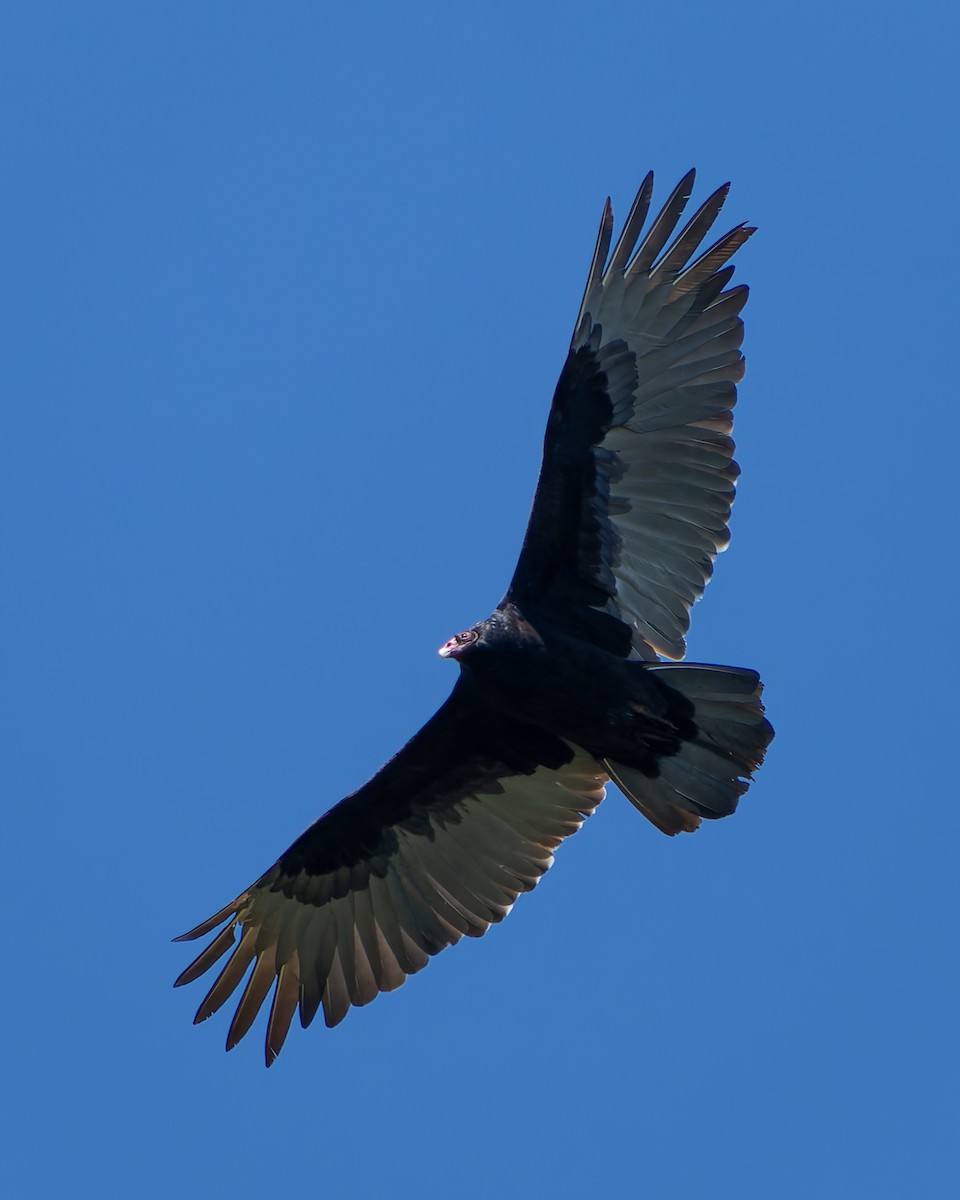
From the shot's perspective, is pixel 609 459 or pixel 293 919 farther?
pixel 293 919

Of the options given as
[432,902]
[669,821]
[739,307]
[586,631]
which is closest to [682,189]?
[739,307]

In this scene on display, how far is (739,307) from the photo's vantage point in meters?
9.88

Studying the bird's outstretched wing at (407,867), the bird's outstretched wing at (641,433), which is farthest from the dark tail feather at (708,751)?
the bird's outstretched wing at (407,867)

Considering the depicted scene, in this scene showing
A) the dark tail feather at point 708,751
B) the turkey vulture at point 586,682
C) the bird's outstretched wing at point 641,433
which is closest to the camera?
the dark tail feather at point 708,751

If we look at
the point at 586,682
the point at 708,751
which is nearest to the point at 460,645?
the point at 586,682

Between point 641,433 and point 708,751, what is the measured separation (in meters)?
1.73

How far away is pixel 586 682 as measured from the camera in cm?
969

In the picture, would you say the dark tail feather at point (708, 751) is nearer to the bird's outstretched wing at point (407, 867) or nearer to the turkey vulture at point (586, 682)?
the turkey vulture at point (586, 682)

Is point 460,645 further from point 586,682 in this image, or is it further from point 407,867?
point 407,867

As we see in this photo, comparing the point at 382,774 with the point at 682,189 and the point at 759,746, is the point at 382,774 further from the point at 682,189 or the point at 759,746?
the point at 682,189

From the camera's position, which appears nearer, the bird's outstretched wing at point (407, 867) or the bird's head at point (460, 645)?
the bird's head at point (460, 645)

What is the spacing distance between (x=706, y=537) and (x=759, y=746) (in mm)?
1175

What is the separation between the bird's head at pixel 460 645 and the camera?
9586mm

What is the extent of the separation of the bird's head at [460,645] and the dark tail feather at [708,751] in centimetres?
92
